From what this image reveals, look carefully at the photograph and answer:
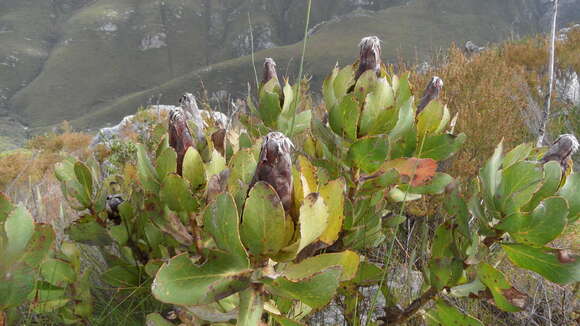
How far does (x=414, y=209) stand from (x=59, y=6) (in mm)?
127185

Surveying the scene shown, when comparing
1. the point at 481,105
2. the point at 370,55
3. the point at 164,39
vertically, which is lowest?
the point at 164,39

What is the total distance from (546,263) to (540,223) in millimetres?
101

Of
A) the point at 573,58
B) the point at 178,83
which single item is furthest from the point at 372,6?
the point at 573,58

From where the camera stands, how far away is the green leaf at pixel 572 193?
84 cm

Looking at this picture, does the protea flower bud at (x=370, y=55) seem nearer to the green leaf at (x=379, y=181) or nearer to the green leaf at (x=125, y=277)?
the green leaf at (x=379, y=181)

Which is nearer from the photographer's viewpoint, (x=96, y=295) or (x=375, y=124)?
(x=375, y=124)

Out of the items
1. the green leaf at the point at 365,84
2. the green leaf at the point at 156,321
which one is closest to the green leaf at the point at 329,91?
the green leaf at the point at 365,84

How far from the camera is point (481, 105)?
3.59 m

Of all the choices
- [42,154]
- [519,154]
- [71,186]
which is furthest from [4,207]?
[42,154]

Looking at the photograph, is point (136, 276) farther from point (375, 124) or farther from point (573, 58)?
point (573, 58)

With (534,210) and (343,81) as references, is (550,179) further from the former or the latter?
(343,81)

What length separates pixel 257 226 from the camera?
62cm

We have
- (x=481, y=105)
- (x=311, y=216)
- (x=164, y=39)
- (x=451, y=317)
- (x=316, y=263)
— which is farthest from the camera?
(x=164, y=39)

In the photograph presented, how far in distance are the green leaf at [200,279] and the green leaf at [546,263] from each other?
587 millimetres
